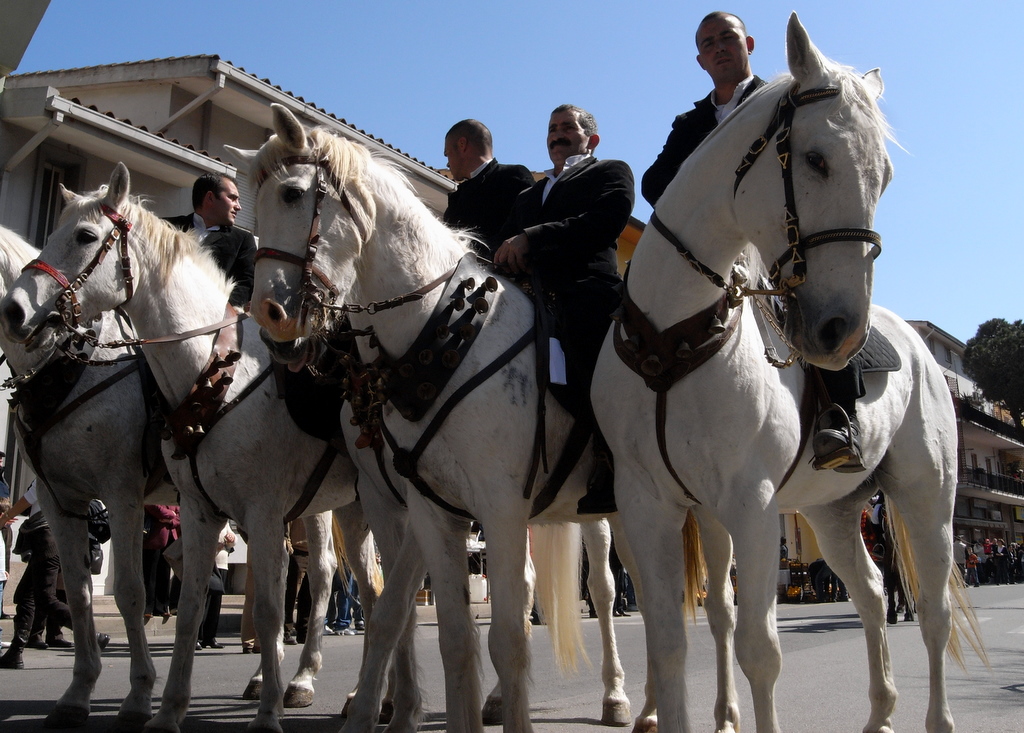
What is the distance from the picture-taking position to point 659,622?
11.4ft

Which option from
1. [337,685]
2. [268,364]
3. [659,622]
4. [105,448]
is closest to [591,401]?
[659,622]

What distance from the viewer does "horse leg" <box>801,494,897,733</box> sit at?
4922mm

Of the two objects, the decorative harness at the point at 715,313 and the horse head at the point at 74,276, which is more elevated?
the horse head at the point at 74,276

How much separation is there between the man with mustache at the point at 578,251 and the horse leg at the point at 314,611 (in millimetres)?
3044

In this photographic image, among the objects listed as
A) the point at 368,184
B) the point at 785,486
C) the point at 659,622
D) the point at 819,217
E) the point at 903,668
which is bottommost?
the point at 903,668

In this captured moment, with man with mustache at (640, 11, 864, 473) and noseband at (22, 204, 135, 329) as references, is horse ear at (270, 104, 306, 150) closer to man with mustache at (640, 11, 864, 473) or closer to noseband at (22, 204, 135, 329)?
man with mustache at (640, 11, 864, 473)

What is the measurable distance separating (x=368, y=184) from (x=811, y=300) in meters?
2.05

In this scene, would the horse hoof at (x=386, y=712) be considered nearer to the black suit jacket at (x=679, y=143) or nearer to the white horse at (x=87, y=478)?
the white horse at (x=87, y=478)

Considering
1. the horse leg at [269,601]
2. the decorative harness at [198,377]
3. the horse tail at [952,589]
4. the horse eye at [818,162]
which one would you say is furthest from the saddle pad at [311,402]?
the horse tail at [952,589]

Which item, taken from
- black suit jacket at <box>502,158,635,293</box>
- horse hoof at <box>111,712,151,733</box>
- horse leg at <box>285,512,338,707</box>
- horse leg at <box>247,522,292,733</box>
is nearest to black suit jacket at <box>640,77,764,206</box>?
black suit jacket at <box>502,158,635,293</box>

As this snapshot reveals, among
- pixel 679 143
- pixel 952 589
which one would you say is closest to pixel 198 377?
pixel 679 143

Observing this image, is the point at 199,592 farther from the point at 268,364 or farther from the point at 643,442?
the point at 643,442

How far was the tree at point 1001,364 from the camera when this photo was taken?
2576 inches

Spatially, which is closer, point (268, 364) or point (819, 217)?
point (819, 217)
